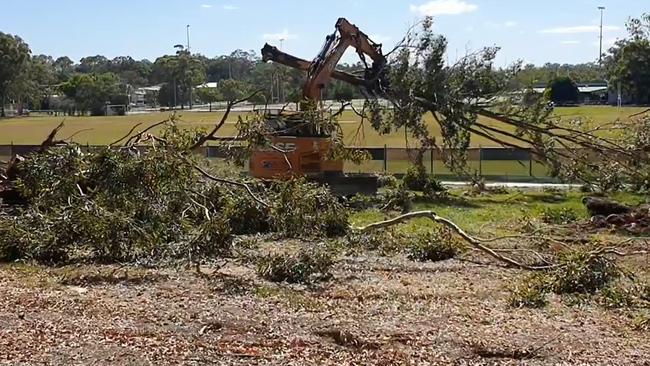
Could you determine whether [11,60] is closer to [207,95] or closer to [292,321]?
→ [207,95]

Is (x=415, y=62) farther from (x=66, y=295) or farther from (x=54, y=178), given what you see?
(x=66, y=295)

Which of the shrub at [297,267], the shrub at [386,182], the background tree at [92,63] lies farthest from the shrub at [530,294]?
the background tree at [92,63]

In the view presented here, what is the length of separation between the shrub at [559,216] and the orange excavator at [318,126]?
4.15 m

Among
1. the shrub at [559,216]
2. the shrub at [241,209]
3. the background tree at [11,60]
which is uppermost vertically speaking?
the background tree at [11,60]

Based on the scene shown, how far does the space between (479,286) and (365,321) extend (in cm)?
224

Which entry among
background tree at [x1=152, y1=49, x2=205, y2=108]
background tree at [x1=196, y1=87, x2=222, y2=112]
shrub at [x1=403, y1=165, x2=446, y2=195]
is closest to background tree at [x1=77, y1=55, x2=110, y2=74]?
background tree at [x1=152, y1=49, x2=205, y2=108]

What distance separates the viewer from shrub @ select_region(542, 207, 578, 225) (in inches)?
634

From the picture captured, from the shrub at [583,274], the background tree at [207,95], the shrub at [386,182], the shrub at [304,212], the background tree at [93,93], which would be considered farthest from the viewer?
the background tree at [93,93]

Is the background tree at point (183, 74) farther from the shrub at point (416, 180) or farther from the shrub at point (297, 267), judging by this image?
the shrub at point (297, 267)

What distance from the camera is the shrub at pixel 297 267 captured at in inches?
405

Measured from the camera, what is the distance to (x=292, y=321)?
8352mm

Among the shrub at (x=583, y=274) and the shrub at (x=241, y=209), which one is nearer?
the shrub at (x=583, y=274)

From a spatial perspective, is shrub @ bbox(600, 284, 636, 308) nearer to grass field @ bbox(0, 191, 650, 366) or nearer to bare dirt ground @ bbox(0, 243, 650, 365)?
grass field @ bbox(0, 191, 650, 366)

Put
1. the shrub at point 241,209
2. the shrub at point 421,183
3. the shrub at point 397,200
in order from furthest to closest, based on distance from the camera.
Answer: the shrub at point 421,183, the shrub at point 397,200, the shrub at point 241,209
